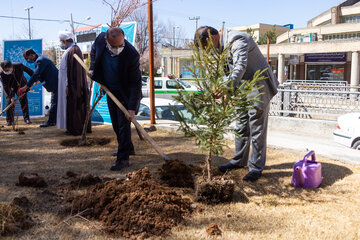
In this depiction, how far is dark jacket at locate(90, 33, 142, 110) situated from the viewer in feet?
14.7

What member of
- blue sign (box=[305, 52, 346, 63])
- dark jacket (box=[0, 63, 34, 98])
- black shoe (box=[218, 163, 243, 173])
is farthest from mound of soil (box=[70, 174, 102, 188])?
blue sign (box=[305, 52, 346, 63])

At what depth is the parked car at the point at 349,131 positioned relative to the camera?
6.62m

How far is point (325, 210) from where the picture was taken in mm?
3213

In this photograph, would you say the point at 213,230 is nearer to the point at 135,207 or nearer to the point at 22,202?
the point at 135,207

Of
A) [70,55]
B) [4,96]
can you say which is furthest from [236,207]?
[4,96]

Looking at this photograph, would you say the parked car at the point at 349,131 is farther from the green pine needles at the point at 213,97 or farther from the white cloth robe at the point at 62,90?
the white cloth robe at the point at 62,90

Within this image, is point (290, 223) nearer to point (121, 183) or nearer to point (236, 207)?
point (236, 207)

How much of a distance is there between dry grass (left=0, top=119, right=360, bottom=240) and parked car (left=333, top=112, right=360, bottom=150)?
2.09 meters

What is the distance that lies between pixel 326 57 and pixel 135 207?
121ft

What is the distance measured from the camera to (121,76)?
462 cm

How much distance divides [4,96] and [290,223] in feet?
30.1

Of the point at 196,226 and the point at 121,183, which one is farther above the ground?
the point at 121,183

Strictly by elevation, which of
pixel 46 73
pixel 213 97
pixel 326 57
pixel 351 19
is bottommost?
pixel 213 97

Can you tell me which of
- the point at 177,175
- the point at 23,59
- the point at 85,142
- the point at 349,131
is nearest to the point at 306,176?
the point at 177,175
